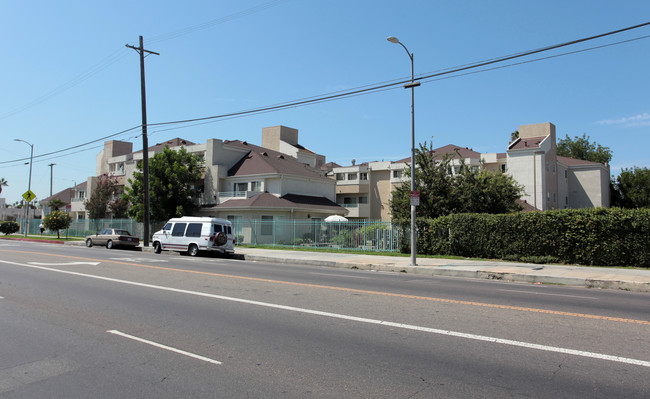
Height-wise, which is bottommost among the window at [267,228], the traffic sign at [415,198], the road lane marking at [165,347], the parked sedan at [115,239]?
the road lane marking at [165,347]

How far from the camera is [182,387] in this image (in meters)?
4.49

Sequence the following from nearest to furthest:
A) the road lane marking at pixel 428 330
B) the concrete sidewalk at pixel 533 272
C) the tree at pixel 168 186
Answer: the road lane marking at pixel 428 330 < the concrete sidewalk at pixel 533 272 < the tree at pixel 168 186

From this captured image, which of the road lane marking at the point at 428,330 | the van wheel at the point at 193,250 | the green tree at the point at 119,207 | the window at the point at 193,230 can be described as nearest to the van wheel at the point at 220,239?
the window at the point at 193,230

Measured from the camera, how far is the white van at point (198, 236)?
2306 cm

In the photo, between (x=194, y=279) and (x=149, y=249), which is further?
(x=149, y=249)

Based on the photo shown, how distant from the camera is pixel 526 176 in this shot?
4431cm

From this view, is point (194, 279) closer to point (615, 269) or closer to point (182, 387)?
point (182, 387)

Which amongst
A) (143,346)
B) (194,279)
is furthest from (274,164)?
(143,346)

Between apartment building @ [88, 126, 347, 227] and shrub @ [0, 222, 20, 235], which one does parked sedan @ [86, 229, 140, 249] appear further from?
shrub @ [0, 222, 20, 235]

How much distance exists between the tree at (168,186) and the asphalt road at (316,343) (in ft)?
101

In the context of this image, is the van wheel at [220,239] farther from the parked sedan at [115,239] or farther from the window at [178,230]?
the parked sedan at [115,239]

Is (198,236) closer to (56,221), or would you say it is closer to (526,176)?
(56,221)

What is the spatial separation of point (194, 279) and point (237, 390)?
340 inches

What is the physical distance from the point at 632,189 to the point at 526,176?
78.6 feet
